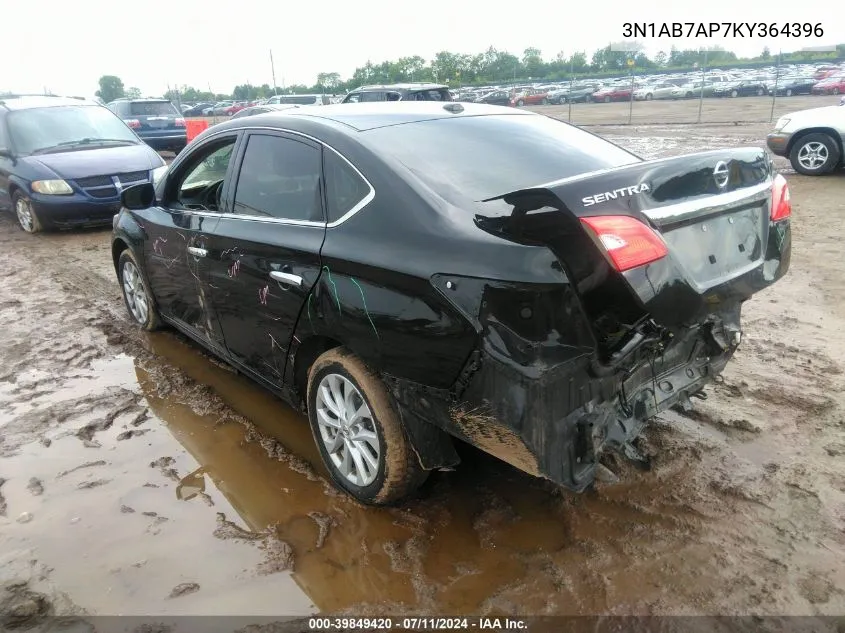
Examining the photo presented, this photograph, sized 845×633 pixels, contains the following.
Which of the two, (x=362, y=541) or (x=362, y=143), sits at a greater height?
(x=362, y=143)

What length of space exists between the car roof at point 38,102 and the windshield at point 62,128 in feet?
0.45

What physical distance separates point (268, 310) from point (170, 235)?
4.28 ft

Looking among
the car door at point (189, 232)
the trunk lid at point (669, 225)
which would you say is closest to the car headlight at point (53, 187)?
the car door at point (189, 232)

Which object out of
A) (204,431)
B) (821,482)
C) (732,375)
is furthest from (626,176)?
(204,431)

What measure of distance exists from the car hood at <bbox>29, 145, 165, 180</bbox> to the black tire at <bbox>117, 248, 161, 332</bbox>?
4.04 m

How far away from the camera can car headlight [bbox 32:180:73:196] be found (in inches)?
330

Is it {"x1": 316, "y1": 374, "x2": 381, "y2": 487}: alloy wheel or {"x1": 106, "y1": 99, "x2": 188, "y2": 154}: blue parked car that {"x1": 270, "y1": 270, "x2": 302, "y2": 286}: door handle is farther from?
{"x1": 106, "y1": 99, "x2": 188, "y2": 154}: blue parked car

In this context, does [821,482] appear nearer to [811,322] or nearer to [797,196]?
[811,322]

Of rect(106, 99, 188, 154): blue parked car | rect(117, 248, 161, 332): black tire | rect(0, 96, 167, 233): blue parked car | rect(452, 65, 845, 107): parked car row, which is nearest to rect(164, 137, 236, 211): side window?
rect(117, 248, 161, 332): black tire

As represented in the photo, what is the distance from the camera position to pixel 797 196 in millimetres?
9031

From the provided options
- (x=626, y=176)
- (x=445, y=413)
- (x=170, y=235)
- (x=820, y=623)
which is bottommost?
(x=820, y=623)

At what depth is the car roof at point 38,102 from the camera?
31.1ft

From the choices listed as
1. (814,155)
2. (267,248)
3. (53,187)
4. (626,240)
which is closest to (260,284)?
(267,248)

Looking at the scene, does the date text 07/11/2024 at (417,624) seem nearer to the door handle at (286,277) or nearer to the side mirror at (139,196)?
the door handle at (286,277)
